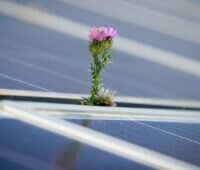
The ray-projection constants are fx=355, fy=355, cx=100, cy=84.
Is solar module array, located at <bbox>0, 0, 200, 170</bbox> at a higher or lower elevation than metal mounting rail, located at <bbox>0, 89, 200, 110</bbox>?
higher

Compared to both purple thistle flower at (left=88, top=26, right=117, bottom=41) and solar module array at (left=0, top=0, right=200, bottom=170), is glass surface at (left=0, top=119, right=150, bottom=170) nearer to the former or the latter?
purple thistle flower at (left=88, top=26, right=117, bottom=41)

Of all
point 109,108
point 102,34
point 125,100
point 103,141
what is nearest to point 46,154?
point 103,141

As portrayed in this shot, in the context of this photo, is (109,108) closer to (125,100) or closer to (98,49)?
(98,49)

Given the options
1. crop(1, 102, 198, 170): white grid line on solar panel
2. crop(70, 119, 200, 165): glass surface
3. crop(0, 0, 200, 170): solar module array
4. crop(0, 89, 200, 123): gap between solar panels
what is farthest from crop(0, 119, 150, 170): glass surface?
crop(0, 0, 200, 170): solar module array

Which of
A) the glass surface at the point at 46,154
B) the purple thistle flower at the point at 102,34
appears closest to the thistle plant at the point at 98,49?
the purple thistle flower at the point at 102,34

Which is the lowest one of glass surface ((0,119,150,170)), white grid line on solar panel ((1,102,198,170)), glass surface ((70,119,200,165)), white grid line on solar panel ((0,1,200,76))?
glass surface ((0,119,150,170))

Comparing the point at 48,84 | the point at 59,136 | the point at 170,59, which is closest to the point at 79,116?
the point at 59,136
